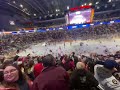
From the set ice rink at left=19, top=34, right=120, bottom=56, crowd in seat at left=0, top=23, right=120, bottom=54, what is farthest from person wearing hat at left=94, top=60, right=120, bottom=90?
crowd in seat at left=0, top=23, right=120, bottom=54

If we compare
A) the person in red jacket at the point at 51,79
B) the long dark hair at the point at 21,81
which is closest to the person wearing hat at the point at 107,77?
the person in red jacket at the point at 51,79

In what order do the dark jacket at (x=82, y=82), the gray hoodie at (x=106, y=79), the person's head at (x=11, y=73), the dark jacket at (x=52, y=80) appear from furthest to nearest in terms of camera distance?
1. the gray hoodie at (x=106, y=79)
2. the dark jacket at (x=82, y=82)
3. the dark jacket at (x=52, y=80)
4. the person's head at (x=11, y=73)

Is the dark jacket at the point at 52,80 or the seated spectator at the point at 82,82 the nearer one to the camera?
the dark jacket at the point at 52,80

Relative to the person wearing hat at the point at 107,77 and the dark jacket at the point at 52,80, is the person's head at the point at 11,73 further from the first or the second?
the person wearing hat at the point at 107,77

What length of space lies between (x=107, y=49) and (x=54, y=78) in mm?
20489

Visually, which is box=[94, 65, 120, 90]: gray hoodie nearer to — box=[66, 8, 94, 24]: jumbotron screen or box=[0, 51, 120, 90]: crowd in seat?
box=[0, 51, 120, 90]: crowd in seat

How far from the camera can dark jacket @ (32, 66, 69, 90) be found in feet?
9.06

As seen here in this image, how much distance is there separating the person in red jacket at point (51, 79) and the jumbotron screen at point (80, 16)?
1504 inches

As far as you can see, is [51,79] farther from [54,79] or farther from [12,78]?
[12,78]

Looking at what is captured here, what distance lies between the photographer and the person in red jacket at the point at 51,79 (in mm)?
2766

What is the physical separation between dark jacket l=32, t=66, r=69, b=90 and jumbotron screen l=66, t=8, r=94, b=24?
38.2 meters

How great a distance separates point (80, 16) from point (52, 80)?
40190mm

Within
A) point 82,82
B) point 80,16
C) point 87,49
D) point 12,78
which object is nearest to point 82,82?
point 82,82

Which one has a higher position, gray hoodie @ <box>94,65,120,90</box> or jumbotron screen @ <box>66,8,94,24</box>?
jumbotron screen @ <box>66,8,94,24</box>
